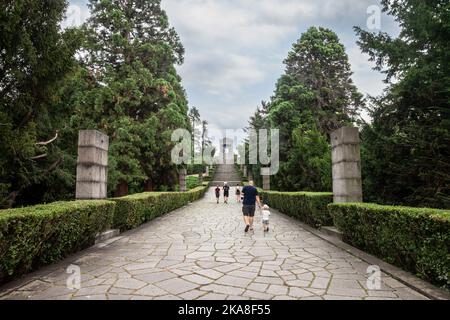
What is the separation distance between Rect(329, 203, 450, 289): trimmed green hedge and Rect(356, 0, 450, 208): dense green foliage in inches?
108

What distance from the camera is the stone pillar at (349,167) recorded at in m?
7.96

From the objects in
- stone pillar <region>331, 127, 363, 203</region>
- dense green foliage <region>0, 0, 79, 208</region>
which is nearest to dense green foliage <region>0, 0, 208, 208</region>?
dense green foliage <region>0, 0, 79, 208</region>

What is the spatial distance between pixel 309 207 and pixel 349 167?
8.35 ft

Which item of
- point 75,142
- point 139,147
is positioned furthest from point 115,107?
point 75,142

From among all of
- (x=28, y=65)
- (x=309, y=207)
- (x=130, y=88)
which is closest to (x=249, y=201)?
(x=309, y=207)

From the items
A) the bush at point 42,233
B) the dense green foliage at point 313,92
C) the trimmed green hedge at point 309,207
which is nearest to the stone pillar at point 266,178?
the dense green foliage at point 313,92

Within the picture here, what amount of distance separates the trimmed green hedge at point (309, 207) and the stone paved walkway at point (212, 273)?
188cm

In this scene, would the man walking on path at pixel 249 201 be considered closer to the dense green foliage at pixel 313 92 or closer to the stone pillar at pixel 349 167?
the stone pillar at pixel 349 167

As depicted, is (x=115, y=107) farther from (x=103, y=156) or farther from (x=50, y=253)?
(x=50, y=253)

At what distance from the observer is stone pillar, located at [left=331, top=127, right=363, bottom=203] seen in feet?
26.1

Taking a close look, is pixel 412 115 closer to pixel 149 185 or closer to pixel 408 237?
pixel 408 237

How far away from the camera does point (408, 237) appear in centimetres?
448
